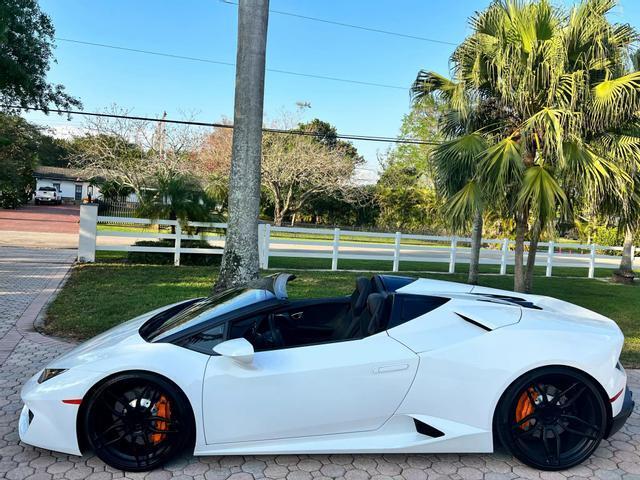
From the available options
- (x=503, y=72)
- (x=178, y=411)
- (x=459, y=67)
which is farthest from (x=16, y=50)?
(x=178, y=411)

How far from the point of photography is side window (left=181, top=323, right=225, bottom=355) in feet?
10.0

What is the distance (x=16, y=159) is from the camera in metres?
37.4

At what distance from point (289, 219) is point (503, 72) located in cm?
3483

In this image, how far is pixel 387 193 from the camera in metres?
36.1

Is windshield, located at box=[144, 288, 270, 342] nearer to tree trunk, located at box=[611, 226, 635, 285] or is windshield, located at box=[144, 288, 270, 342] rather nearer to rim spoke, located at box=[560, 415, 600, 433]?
rim spoke, located at box=[560, 415, 600, 433]

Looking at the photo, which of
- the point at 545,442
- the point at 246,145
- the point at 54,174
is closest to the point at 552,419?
the point at 545,442

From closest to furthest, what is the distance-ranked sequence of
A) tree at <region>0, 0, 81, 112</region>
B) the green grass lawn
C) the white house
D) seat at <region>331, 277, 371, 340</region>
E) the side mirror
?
the side mirror
seat at <region>331, 277, 371, 340</region>
the green grass lawn
tree at <region>0, 0, 81, 112</region>
the white house

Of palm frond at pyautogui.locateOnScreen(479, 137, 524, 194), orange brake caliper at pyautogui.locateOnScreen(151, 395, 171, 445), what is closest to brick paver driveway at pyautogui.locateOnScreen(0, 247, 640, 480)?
orange brake caliper at pyautogui.locateOnScreen(151, 395, 171, 445)

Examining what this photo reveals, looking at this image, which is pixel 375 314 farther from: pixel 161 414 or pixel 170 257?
pixel 170 257

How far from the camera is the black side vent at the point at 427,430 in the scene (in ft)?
9.95

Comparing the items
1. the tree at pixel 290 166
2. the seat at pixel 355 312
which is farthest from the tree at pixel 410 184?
the seat at pixel 355 312

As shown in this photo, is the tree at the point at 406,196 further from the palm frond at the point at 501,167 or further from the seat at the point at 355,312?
the seat at the point at 355,312

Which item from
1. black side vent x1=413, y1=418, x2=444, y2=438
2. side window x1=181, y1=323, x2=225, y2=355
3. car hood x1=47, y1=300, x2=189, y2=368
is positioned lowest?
black side vent x1=413, y1=418, x2=444, y2=438

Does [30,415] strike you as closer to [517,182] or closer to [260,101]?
[260,101]
